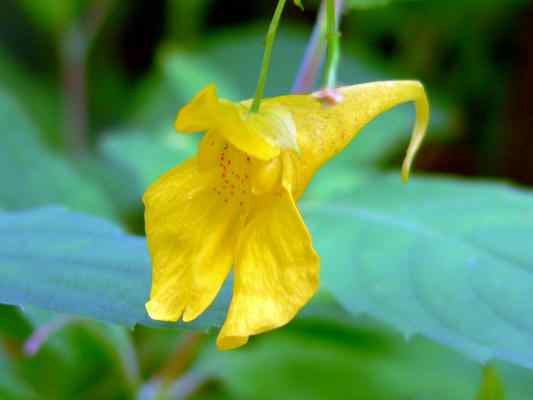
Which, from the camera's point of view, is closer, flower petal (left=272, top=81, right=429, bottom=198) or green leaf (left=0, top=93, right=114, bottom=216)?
flower petal (left=272, top=81, right=429, bottom=198)

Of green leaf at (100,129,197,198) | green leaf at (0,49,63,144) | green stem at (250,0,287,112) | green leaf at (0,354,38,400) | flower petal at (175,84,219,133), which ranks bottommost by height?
green leaf at (0,49,63,144)

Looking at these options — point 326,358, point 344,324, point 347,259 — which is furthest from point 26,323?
point 344,324

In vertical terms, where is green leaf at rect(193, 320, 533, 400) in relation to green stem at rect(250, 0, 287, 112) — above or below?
below

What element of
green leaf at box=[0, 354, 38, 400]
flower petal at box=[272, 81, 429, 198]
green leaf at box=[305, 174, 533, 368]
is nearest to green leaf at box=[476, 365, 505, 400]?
green leaf at box=[305, 174, 533, 368]

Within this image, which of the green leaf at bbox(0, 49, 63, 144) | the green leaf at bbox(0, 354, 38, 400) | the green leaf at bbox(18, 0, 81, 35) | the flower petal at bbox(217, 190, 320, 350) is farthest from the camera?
the green leaf at bbox(0, 49, 63, 144)

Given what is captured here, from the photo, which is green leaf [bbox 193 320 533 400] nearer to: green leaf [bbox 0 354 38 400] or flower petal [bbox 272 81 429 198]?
green leaf [bbox 0 354 38 400]

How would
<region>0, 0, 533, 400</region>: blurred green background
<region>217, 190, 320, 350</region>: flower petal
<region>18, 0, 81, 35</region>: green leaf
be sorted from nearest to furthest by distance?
<region>217, 190, 320, 350</region>: flower petal, <region>0, 0, 533, 400</region>: blurred green background, <region>18, 0, 81, 35</region>: green leaf

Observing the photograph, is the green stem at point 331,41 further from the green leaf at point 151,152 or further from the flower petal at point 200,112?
the green leaf at point 151,152
